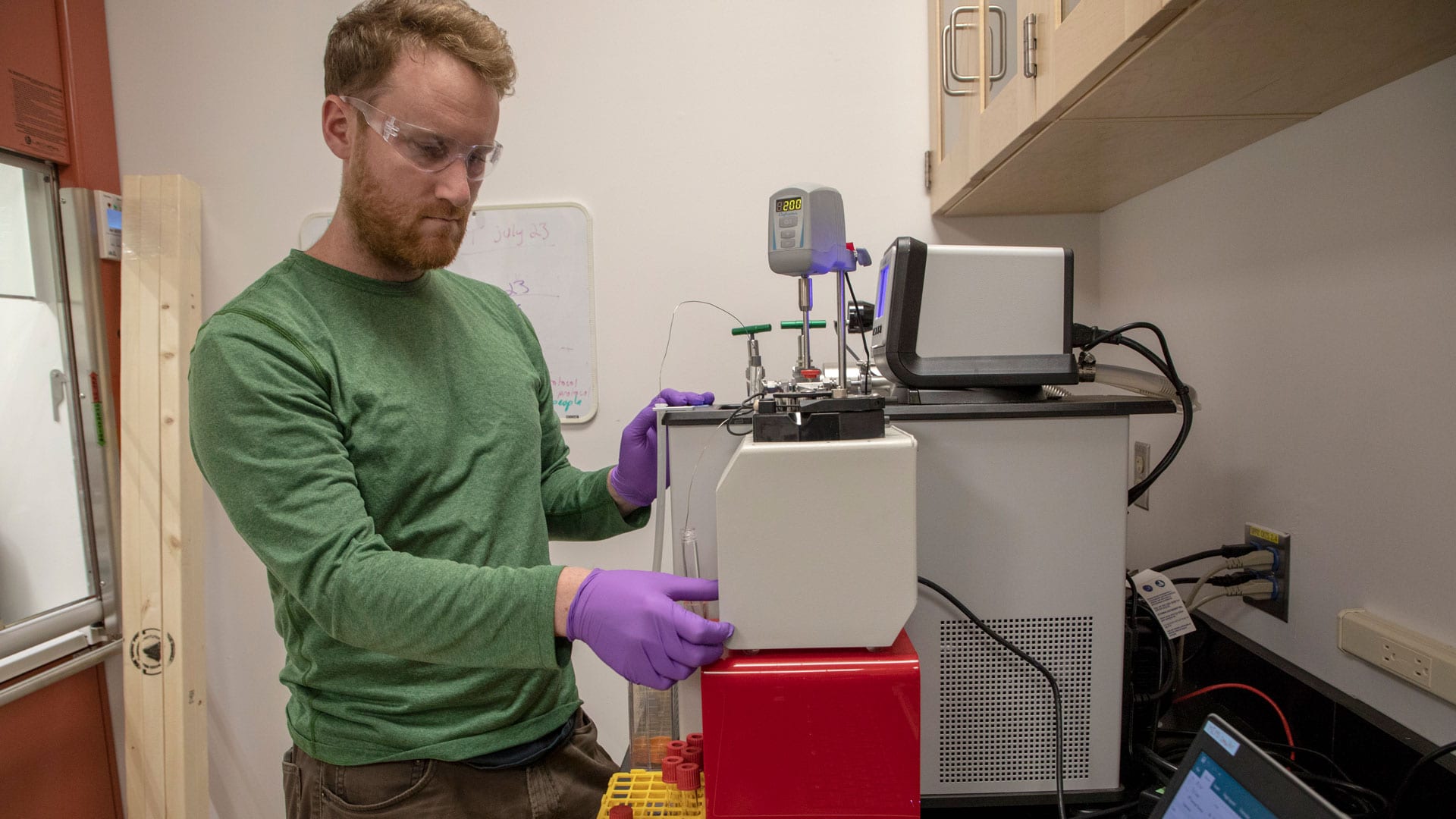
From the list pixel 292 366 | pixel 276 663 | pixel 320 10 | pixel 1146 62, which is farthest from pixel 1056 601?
pixel 320 10

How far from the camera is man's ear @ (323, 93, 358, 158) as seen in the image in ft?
3.03

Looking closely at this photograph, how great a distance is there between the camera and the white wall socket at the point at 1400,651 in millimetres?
799

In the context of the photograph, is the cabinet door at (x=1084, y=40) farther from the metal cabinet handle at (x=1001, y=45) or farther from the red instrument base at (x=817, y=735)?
the red instrument base at (x=817, y=735)

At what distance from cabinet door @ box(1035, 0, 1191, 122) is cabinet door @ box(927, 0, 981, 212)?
1.17ft

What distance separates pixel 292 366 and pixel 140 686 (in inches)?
58.6

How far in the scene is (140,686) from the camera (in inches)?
69.0

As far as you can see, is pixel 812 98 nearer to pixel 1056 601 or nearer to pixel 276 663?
pixel 1056 601

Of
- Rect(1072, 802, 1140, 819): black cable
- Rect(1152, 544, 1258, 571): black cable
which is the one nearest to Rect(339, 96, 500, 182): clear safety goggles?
Rect(1072, 802, 1140, 819): black cable

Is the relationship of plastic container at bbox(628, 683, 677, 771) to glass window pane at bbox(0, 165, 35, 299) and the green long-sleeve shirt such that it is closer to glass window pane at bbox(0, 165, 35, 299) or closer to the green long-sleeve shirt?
the green long-sleeve shirt

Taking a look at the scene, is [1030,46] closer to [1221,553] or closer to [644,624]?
[1221,553]

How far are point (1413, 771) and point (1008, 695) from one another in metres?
0.42

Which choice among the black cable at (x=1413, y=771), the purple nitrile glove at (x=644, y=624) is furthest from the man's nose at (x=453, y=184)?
the black cable at (x=1413, y=771)

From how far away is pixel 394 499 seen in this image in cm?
92

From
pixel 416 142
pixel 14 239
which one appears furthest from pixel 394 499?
pixel 14 239
